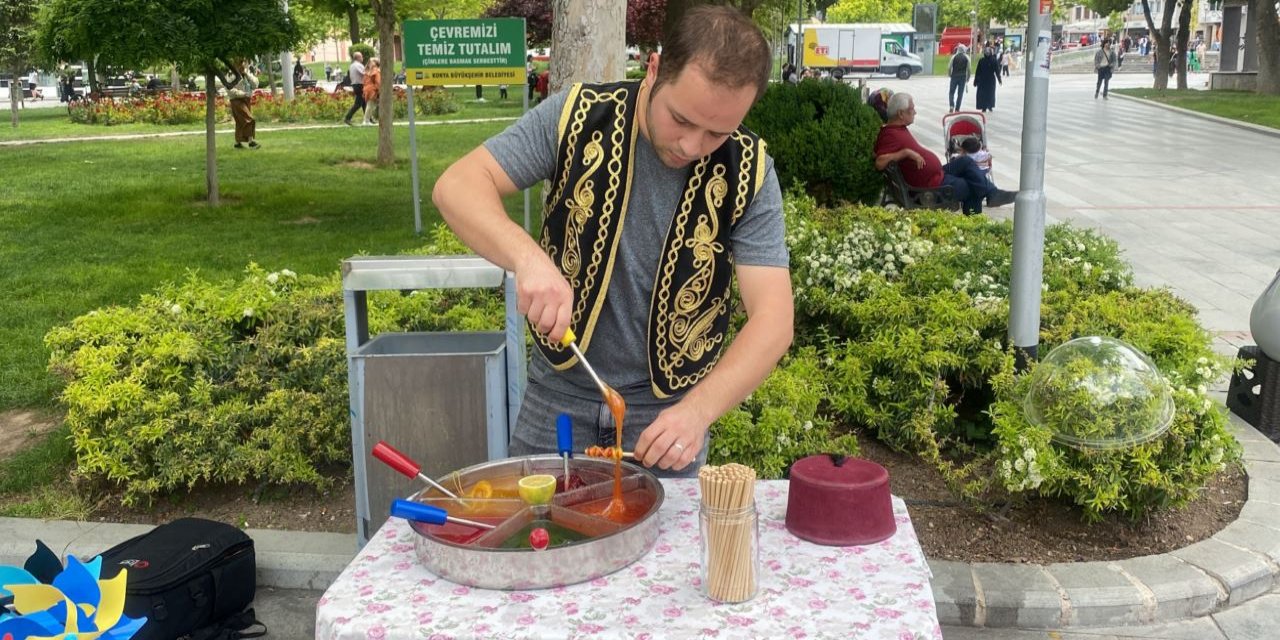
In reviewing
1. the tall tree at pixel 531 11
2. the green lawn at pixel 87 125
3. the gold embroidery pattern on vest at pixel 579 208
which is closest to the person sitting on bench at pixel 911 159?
the gold embroidery pattern on vest at pixel 579 208

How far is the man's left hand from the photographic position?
1989mm

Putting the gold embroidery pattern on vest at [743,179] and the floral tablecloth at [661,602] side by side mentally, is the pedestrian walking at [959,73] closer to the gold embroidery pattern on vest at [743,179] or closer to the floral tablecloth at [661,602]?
the gold embroidery pattern on vest at [743,179]

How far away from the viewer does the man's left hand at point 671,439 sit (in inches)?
78.3

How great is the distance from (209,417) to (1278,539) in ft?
13.7

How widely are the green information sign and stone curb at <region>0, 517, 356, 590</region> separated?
537 cm

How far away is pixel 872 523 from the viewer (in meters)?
2.00

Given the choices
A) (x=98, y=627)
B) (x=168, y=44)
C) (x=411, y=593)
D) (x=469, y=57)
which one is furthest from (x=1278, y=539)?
(x=168, y=44)

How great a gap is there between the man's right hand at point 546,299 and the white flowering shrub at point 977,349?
2453mm

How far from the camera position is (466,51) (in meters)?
9.09

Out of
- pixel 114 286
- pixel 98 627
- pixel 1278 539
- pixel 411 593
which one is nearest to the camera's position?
pixel 411 593

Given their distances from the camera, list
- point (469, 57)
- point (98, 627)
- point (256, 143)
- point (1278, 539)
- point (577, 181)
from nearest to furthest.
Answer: point (98, 627) → point (577, 181) → point (1278, 539) → point (469, 57) → point (256, 143)

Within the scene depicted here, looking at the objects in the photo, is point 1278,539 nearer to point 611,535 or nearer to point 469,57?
point 611,535

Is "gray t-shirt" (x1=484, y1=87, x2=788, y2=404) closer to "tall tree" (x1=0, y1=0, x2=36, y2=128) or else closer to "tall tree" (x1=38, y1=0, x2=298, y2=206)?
"tall tree" (x1=38, y1=0, x2=298, y2=206)

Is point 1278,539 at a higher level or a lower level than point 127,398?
lower
